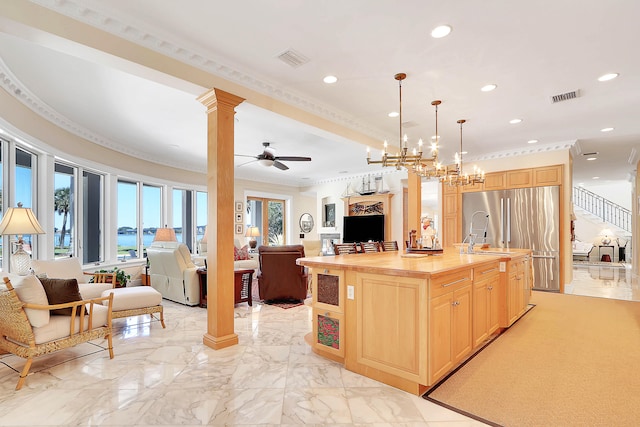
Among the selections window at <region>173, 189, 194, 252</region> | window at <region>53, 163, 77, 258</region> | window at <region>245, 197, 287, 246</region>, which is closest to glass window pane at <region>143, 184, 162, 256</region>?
window at <region>173, 189, 194, 252</region>

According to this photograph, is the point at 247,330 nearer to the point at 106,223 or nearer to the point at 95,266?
the point at 95,266

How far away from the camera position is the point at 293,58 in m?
3.21

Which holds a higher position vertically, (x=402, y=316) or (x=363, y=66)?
(x=363, y=66)

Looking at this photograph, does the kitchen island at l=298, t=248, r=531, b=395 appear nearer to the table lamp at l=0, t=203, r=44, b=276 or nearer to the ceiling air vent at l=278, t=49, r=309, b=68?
the ceiling air vent at l=278, t=49, r=309, b=68

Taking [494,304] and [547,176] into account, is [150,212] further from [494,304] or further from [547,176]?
[547,176]

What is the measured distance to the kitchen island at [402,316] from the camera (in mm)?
2439

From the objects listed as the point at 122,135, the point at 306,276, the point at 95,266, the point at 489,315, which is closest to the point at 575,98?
the point at 489,315

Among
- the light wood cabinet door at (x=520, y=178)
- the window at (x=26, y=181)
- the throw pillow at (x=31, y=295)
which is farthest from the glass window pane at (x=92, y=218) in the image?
the light wood cabinet door at (x=520, y=178)

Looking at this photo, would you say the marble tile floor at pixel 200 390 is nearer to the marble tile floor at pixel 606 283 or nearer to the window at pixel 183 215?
the window at pixel 183 215

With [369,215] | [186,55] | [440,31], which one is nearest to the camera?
[440,31]

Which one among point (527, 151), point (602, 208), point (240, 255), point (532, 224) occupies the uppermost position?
point (527, 151)

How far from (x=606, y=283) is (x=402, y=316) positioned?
7.42m

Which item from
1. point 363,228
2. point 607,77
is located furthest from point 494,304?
point 363,228

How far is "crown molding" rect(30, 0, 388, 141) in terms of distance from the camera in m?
2.47
